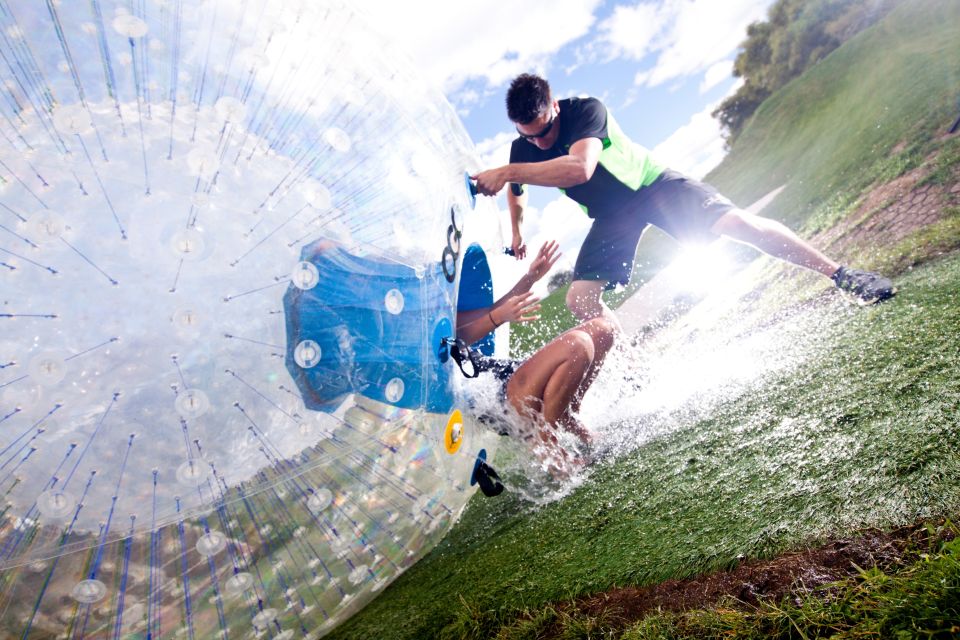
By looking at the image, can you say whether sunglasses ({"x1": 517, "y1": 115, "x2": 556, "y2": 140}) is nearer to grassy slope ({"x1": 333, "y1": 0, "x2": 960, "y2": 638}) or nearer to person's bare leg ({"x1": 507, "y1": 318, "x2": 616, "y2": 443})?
person's bare leg ({"x1": 507, "y1": 318, "x2": 616, "y2": 443})

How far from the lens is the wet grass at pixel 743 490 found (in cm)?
147

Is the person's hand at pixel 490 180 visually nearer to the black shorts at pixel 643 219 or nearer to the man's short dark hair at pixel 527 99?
the man's short dark hair at pixel 527 99

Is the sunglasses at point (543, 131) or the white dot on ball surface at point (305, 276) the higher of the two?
the sunglasses at point (543, 131)

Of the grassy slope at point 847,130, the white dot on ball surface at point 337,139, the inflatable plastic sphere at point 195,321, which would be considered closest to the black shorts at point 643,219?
the grassy slope at point 847,130

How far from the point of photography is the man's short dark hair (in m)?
2.87

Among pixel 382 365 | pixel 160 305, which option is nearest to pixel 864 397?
pixel 382 365

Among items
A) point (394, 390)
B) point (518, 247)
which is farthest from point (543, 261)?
point (394, 390)

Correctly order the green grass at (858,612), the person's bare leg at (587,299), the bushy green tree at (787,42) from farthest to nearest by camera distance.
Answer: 1. the bushy green tree at (787,42)
2. the person's bare leg at (587,299)
3. the green grass at (858,612)

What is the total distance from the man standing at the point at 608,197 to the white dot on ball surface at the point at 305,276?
144 cm

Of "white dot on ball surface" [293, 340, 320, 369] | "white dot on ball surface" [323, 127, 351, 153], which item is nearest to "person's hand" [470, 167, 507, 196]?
"white dot on ball surface" [323, 127, 351, 153]

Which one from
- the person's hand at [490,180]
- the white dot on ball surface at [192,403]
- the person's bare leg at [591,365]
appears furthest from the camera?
the person's bare leg at [591,365]

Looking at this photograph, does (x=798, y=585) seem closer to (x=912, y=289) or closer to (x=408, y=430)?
(x=408, y=430)

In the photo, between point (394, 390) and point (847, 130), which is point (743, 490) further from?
point (847, 130)

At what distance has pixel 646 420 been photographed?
307 cm
